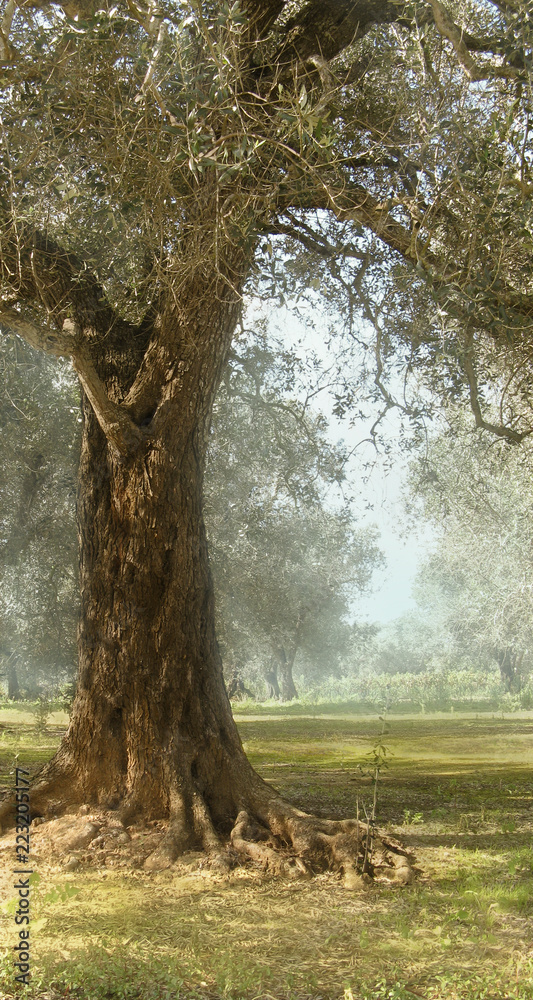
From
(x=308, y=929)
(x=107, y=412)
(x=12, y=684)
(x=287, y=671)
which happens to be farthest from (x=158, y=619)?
(x=287, y=671)

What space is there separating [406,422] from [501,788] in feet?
14.9

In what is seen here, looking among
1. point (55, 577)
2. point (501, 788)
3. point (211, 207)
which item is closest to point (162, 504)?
point (211, 207)

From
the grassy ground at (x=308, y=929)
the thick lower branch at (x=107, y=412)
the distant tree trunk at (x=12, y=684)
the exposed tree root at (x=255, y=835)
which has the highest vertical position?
the thick lower branch at (x=107, y=412)

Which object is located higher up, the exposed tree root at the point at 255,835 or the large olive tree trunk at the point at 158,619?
the large olive tree trunk at the point at 158,619

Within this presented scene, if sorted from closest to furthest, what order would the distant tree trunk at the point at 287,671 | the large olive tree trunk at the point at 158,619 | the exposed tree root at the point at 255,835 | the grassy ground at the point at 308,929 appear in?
the grassy ground at the point at 308,929 < the exposed tree root at the point at 255,835 < the large olive tree trunk at the point at 158,619 < the distant tree trunk at the point at 287,671

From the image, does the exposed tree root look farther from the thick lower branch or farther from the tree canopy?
the thick lower branch

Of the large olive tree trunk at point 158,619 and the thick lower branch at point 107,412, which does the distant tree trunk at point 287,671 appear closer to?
the large olive tree trunk at point 158,619

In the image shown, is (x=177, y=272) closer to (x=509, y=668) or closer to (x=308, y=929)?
(x=308, y=929)

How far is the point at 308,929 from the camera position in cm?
376

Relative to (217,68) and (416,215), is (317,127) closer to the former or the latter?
(217,68)

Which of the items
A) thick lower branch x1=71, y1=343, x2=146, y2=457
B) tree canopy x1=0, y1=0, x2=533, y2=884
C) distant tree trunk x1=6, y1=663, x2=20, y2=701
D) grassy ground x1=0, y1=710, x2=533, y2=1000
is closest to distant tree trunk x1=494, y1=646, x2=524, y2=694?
distant tree trunk x1=6, y1=663, x2=20, y2=701

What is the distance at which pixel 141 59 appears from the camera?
3.99 meters

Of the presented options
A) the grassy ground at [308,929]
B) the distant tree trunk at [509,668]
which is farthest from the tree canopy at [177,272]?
the distant tree trunk at [509,668]

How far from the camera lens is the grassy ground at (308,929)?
310 centimetres
